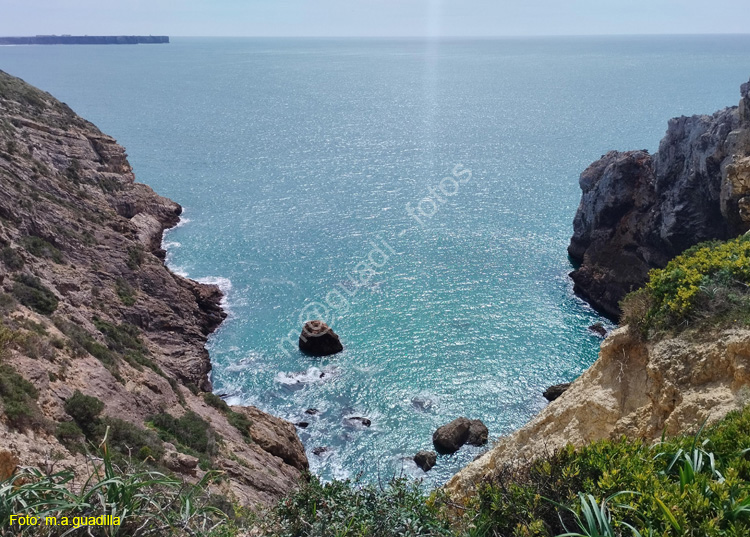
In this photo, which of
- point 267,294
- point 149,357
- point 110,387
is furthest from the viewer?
point 267,294

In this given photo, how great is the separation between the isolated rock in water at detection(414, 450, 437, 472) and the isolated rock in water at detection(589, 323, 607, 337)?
20986 millimetres

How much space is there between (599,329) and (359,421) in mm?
23039

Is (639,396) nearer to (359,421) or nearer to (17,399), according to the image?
(17,399)

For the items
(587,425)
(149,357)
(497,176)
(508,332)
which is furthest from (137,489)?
(497,176)

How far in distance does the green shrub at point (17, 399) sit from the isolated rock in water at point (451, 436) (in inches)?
906

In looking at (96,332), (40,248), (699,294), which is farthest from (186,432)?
(699,294)

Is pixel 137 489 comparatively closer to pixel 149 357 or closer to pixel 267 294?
pixel 149 357

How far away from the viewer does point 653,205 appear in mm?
52438

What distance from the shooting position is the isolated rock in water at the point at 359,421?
1491 inches

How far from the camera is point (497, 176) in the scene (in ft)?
286

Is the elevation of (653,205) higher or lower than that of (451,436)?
higher

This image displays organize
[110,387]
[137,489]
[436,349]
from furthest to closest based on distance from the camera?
1. [436,349]
2. [110,387]
3. [137,489]

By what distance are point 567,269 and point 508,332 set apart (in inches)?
591

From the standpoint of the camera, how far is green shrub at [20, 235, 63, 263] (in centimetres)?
3859
